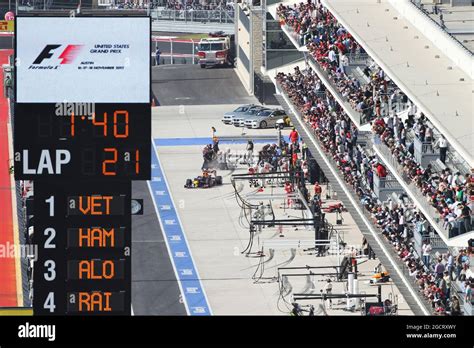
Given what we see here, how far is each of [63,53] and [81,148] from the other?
5.52 feet

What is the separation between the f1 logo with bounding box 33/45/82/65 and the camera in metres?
31.3

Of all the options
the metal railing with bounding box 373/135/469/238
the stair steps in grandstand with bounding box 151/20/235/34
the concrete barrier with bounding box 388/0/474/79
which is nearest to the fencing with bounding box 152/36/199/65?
the stair steps in grandstand with bounding box 151/20/235/34

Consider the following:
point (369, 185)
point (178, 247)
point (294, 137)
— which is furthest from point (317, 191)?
point (369, 185)

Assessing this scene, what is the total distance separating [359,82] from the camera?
6662 cm

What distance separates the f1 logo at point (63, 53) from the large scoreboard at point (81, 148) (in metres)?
0.02

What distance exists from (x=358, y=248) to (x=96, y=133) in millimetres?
30395

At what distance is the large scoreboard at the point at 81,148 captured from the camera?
31.4 m

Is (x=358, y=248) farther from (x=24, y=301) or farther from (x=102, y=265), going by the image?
(x=102, y=265)

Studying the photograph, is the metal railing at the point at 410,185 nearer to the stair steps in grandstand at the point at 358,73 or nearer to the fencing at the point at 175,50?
the stair steps in grandstand at the point at 358,73

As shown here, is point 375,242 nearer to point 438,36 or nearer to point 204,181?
point 438,36

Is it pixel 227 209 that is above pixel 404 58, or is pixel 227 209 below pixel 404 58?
below

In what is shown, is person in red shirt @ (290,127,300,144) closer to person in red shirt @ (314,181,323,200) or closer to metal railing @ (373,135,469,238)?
person in red shirt @ (314,181,323,200)

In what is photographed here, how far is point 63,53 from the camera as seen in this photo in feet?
103
